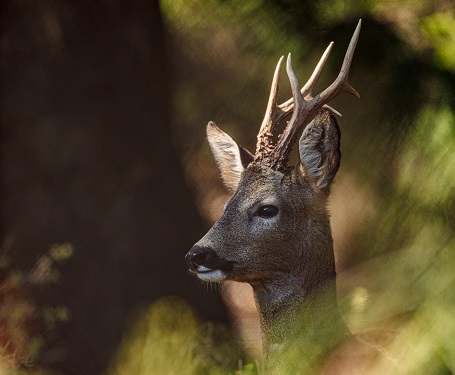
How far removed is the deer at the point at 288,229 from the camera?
2.66m

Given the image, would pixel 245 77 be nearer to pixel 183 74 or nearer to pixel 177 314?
pixel 183 74

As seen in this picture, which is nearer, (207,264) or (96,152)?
(207,264)

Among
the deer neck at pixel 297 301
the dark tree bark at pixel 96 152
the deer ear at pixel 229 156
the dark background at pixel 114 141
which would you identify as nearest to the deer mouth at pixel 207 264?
the deer neck at pixel 297 301

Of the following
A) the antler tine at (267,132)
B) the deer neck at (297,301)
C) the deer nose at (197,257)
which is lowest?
the deer neck at (297,301)

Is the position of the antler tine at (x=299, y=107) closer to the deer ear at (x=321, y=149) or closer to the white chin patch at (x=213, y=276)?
the deer ear at (x=321, y=149)

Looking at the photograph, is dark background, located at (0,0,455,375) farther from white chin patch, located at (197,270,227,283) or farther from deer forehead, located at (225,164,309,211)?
white chin patch, located at (197,270,227,283)

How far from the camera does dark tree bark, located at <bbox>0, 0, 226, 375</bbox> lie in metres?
4.82

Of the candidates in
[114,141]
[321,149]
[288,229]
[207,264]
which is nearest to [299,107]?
[321,149]

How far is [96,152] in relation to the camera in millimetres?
4883

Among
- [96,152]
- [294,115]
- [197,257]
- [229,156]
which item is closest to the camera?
[197,257]

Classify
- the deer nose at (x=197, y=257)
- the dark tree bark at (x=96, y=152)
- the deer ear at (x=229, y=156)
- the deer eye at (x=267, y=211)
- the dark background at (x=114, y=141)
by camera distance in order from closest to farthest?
the deer nose at (x=197, y=257) < the deer eye at (x=267, y=211) < the deer ear at (x=229, y=156) < the dark background at (x=114, y=141) < the dark tree bark at (x=96, y=152)

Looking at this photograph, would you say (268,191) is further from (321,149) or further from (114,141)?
(114,141)

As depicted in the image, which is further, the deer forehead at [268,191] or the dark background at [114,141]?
the dark background at [114,141]

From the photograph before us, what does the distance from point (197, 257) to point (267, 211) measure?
11.2 inches
